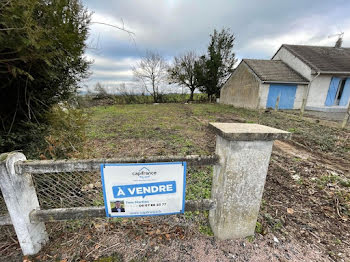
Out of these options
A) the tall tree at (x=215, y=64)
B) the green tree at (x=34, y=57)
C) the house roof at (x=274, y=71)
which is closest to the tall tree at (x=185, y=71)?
the tall tree at (x=215, y=64)

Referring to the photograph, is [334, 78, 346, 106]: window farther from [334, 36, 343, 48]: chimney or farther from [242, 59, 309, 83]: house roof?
[334, 36, 343, 48]: chimney

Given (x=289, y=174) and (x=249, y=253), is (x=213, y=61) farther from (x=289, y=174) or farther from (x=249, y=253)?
(x=249, y=253)

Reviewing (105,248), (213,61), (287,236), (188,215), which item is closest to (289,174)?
(287,236)

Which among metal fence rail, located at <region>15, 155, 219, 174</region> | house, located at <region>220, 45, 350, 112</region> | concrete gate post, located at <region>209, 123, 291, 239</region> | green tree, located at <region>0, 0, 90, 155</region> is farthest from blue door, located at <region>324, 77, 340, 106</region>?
green tree, located at <region>0, 0, 90, 155</region>

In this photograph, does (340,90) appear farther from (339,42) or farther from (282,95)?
(339,42)

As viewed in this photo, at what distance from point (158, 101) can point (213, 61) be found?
33.5ft

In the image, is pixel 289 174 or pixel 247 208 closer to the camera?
pixel 247 208

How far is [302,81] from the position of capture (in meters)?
13.4

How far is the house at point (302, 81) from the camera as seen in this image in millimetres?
13234

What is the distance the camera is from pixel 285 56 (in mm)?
15641

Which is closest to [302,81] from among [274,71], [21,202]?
[274,71]

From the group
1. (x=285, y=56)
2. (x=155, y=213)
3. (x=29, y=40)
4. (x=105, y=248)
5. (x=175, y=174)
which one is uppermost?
(x=285, y=56)

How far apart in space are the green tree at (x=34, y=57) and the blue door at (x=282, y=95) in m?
15.0

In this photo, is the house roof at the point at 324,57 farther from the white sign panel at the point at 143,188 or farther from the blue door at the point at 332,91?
the white sign panel at the point at 143,188
